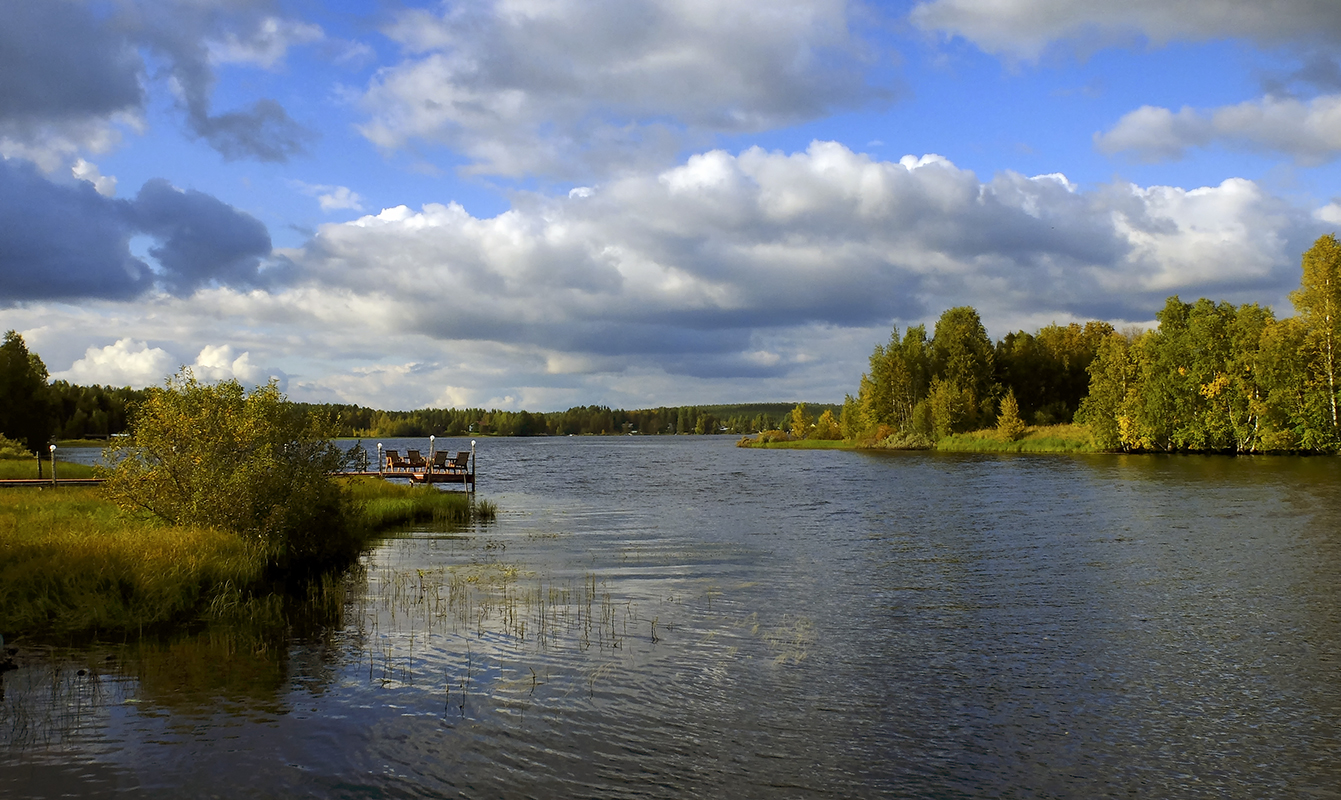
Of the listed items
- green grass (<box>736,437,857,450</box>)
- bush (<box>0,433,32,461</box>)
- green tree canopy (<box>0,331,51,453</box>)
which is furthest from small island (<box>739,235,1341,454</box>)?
green tree canopy (<box>0,331,51,453</box>)

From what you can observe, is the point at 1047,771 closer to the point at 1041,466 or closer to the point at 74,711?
the point at 74,711

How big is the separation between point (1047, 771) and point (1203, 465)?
2802 inches

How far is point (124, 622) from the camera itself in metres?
16.9

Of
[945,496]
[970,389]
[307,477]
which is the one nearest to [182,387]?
[307,477]

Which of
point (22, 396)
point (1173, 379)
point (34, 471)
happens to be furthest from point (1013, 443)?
point (22, 396)

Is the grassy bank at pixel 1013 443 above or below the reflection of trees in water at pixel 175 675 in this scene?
above

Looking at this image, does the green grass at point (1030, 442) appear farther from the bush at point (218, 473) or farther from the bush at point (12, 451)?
the bush at point (12, 451)

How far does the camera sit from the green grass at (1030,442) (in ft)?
337

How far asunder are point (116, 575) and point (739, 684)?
13115 mm

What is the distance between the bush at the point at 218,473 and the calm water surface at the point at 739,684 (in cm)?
264

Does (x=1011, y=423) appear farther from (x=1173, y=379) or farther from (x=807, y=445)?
(x=807, y=445)

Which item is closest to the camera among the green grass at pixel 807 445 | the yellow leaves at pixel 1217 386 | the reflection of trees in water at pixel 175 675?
the reflection of trees in water at pixel 175 675

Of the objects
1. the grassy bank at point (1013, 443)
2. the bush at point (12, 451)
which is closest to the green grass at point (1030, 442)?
the grassy bank at point (1013, 443)

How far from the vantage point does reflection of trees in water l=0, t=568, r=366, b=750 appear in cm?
1220
